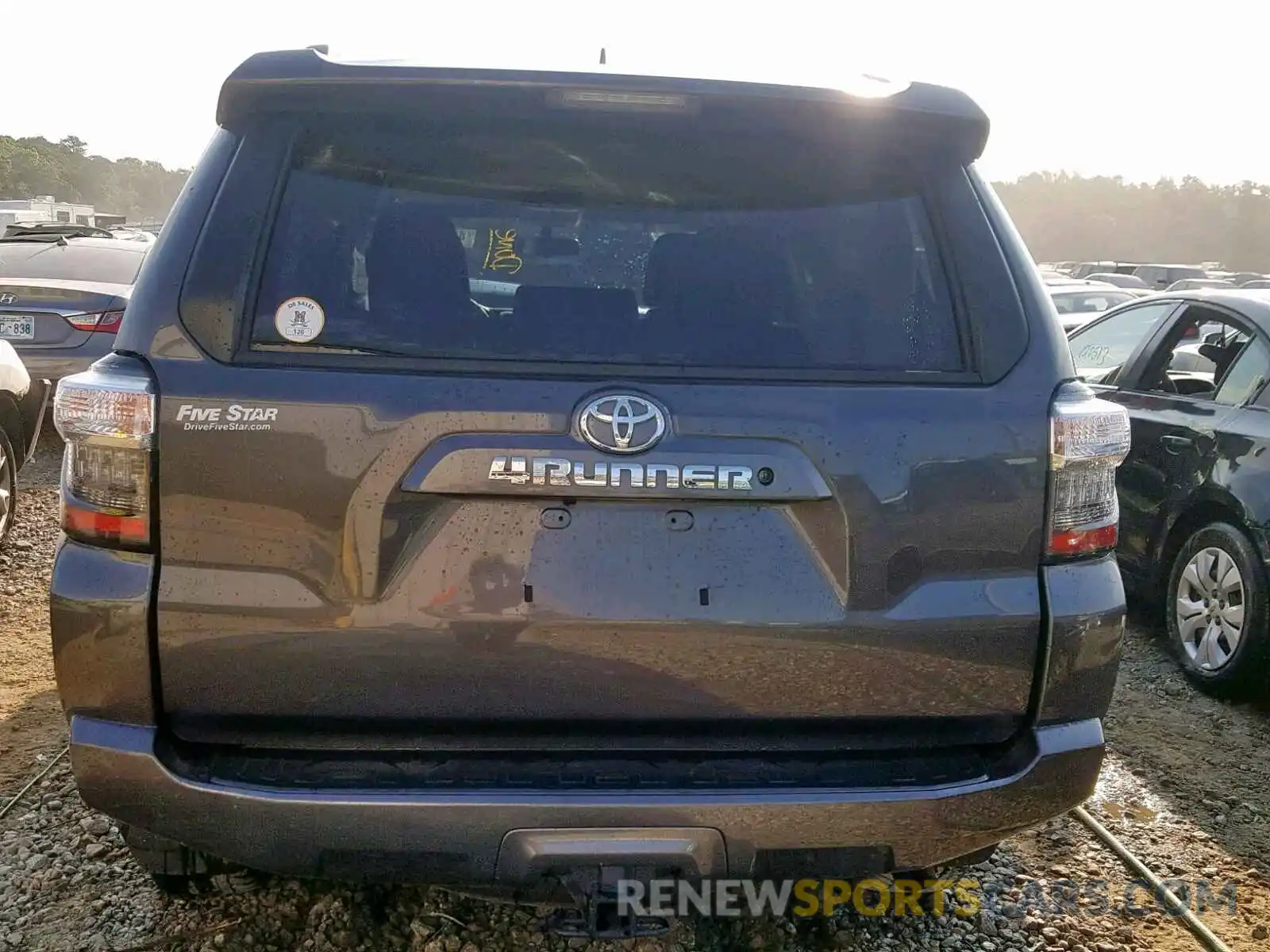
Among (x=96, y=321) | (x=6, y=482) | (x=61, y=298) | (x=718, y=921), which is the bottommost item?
(x=718, y=921)

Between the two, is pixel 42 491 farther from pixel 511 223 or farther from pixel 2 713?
pixel 511 223

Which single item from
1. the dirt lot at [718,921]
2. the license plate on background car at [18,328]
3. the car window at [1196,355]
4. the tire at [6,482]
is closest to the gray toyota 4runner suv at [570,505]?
the dirt lot at [718,921]

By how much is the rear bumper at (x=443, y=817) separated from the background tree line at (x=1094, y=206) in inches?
2509

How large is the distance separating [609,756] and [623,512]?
1.48 ft

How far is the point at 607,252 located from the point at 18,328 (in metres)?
7.18

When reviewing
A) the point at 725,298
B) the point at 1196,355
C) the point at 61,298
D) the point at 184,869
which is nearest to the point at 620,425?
the point at 725,298

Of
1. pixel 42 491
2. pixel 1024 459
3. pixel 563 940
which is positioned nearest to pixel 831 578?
pixel 1024 459

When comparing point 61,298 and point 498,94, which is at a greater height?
point 498,94

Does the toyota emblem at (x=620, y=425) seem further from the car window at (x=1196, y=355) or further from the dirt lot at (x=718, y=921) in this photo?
the car window at (x=1196, y=355)

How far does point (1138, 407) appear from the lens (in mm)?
5098

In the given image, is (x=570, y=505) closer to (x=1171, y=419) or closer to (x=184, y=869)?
(x=184, y=869)

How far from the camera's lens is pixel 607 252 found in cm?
206

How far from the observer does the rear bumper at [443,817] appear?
1.85 metres

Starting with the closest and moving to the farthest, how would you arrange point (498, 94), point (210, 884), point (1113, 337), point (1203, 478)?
point (498, 94) < point (210, 884) < point (1203, 478) < point (1113, 337)
